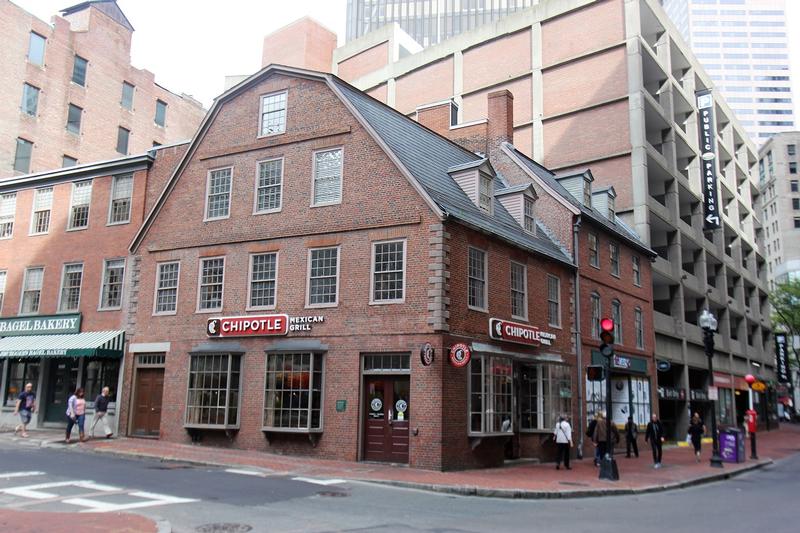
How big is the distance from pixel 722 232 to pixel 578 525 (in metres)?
45.0

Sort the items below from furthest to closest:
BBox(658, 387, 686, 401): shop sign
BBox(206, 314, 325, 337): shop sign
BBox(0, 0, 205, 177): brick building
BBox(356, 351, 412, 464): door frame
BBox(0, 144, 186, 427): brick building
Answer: BBox(0, 0, 205, 177): brick building < BBox(658, 387, 686, 401): shop sign < BBox(0, 144, 186, 427): brick building < BBox(206, 314, 325, 337): shop sign < BBox(356, 351, 412, 464): door frame

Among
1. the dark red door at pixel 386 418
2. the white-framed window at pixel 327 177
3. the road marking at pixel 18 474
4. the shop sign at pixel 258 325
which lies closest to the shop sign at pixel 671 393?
the dark red door at pixel 386 418

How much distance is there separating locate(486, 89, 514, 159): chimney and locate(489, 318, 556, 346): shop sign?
8.84 meters

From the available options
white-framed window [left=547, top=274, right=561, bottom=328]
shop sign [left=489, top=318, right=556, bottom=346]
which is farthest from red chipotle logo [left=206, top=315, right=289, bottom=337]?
white-framed window [left=547, top=274, right=561, bottom=328]

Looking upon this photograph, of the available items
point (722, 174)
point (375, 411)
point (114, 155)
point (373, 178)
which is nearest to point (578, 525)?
point (375, 411)

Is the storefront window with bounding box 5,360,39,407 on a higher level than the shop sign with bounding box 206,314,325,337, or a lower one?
lower

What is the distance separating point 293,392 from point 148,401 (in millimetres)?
6713

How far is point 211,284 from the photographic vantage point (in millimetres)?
23859

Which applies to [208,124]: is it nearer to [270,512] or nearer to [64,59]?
[270,512]

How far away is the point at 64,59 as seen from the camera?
151ft

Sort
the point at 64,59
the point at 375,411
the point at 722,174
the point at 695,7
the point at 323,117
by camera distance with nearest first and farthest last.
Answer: the point at 375,411 → the point at 323,117 → the point at 64,59 → the point at 722,174 → the point at 695,7

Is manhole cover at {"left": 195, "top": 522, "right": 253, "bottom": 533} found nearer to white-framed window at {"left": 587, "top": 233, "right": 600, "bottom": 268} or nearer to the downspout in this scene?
the downspout

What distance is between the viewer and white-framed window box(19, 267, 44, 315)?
29.6m

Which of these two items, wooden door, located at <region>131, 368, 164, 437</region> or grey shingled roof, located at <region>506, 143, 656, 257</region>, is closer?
wooden door, located at <region>131, 368, 164, 437</region>
